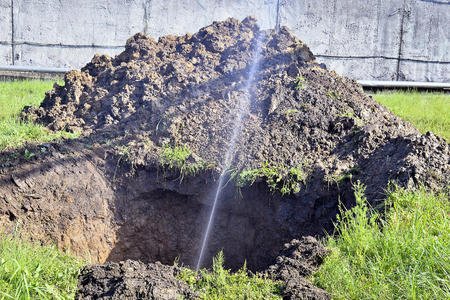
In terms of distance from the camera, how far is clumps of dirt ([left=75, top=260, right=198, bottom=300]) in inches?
89.2

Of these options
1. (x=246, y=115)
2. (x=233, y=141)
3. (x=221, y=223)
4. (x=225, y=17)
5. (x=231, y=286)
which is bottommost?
(x=221, y=223)

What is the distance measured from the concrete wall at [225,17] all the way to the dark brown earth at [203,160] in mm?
4100

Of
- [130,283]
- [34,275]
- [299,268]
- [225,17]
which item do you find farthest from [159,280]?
[225,17]

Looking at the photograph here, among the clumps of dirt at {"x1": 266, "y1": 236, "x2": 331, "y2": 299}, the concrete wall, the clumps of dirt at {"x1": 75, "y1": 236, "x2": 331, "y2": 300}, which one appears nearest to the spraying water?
the clumps of dirt at {"x1": 266, "y1": 236, "x2": 331, "y2": 299}

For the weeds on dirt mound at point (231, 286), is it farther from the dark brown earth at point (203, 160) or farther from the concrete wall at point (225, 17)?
the concrete wall at point (225, 17)

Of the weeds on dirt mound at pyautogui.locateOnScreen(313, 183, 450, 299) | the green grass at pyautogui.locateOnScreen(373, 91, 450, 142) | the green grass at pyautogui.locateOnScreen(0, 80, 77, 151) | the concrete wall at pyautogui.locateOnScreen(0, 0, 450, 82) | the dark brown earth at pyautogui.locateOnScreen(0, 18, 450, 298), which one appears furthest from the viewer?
the concrete wall at pyautogui.locateOnScreen(0, 0, 450, 82)

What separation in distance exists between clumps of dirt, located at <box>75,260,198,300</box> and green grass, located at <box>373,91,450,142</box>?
3741 millimetres

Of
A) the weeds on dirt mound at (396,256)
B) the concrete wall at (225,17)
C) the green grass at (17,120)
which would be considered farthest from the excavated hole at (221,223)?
the concrete wall at (225,17)

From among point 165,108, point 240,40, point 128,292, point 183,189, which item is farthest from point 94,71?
point 128,292

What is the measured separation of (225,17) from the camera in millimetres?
8664

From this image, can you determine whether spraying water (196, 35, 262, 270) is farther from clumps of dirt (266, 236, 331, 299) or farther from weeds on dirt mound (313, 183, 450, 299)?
weeds on dirt mound (313, 183, 450, 299)

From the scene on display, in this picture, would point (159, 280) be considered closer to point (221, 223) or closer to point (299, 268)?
point (299, 268)

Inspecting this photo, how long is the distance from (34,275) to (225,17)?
285 inches

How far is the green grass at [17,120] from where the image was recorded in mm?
3914
